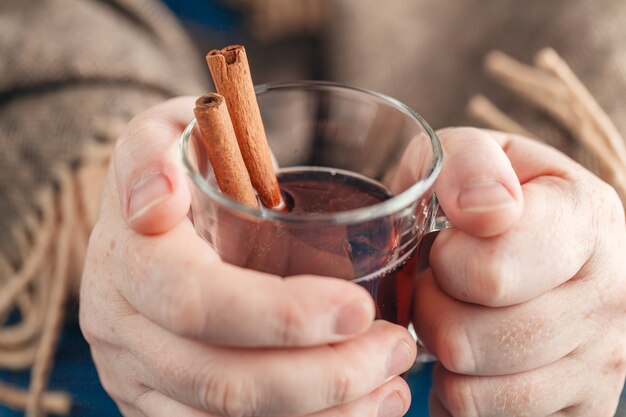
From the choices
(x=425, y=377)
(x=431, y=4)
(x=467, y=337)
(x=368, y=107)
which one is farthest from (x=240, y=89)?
(x=431, y=4)

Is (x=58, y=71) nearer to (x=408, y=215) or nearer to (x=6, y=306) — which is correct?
(x=6, y=306)

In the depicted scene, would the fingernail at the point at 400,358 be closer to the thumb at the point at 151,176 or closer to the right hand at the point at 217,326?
the right hand at the point at 217,326

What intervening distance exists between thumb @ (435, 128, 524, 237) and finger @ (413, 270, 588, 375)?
0.08 metres

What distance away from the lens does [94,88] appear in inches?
37.3

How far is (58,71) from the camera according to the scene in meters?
0.94

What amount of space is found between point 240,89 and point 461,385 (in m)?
0.31

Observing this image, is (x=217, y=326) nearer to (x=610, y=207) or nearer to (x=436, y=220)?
(x=436, y=220)

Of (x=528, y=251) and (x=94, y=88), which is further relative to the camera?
(x=94, y=88)

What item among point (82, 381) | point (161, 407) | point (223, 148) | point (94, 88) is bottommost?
point (82, 381)

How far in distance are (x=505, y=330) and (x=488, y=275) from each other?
63 millimetres

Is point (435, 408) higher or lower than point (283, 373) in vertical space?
lower

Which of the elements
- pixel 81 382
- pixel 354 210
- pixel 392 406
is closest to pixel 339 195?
pixel 354 210

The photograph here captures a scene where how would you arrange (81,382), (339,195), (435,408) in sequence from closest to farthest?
(339,195), (435,408), (81,382)

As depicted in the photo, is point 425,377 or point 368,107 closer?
point 368,107
